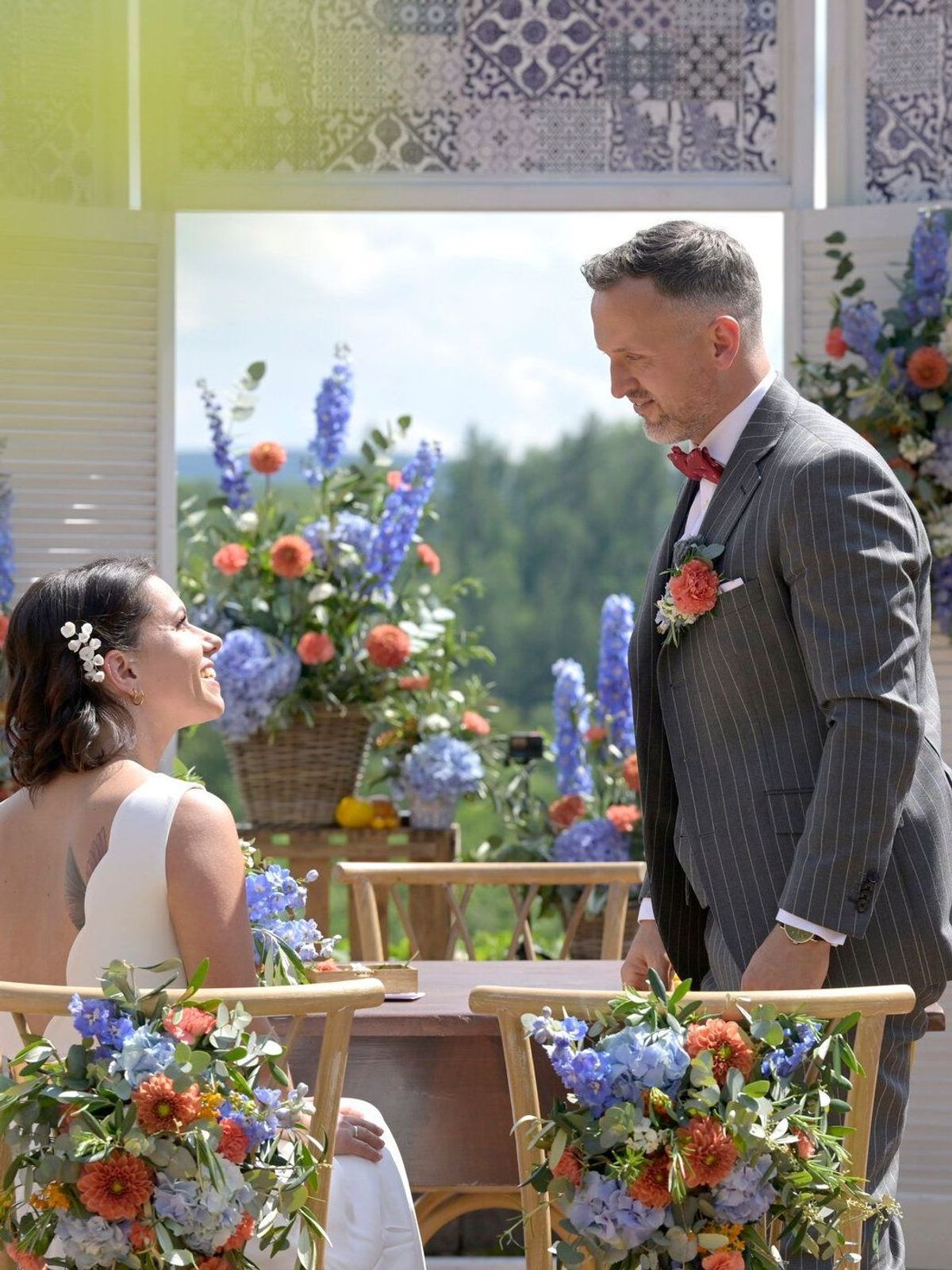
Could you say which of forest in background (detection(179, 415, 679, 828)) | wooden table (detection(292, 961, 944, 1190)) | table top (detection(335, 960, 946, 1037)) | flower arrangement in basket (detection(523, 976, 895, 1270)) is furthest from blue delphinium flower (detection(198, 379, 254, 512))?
forest in background (detection(179, 415, 679, 828))

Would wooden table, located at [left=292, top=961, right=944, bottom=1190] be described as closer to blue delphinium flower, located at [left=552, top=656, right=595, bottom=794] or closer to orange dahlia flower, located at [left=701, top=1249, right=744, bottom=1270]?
orange dahlia flower, located at [left=701, top=1249, right=744, bottom=1270]

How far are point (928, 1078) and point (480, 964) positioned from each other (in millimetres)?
1380

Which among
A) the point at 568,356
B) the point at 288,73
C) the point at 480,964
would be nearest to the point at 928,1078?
the point at 480,964

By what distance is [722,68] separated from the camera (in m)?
3.80

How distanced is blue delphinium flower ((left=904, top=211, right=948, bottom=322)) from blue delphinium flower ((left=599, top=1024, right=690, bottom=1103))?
96.6 inches

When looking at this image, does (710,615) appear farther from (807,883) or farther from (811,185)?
(811,185)

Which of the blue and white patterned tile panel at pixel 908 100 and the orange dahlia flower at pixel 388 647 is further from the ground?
the blue and white patterned tile panel at pixel 908 100

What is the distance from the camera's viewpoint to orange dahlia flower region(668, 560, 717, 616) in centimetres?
195

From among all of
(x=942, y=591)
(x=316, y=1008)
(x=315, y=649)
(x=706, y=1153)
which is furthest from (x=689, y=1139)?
(x=315, y=649)

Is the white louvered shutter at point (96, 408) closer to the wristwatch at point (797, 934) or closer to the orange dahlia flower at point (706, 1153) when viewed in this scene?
the wristwatch at point (797, 934)

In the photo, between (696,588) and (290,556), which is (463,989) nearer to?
(696,588)

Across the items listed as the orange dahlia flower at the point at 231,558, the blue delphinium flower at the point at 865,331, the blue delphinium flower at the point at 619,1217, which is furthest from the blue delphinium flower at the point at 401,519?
→ the blue delphinium flower at the point at 619,1217

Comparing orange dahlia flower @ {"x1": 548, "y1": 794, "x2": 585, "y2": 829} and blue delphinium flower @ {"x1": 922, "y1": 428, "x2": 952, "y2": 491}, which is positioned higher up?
blue delphinium flower @ {"x1": 922, "y1": 428, "x2": 952, "y2": 491}

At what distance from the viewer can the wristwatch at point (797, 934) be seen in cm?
178
